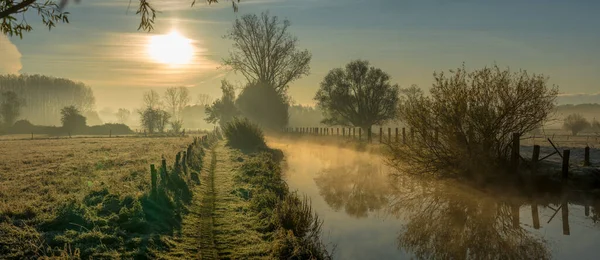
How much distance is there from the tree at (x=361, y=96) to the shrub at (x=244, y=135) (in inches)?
669

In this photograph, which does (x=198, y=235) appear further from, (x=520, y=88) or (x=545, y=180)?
(x=545, y=180)

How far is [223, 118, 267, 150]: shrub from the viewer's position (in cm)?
3422

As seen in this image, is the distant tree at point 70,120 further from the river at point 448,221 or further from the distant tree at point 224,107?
the river at point 448,221

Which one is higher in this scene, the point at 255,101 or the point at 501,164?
the point at 255,101

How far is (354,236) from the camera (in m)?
10.4

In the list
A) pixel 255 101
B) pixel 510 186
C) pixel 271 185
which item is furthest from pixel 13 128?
pixel 510 186

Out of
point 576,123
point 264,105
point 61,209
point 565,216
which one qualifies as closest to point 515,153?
point 565,216

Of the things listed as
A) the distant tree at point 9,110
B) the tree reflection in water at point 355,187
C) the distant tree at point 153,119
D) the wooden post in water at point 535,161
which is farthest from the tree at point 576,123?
the distant tree at point 9,110

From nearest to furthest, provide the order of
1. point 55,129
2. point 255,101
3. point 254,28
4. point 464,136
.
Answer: point 464,136, point 254,28, point 255,101, point 55,129

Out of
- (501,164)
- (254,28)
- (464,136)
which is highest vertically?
(254,28)

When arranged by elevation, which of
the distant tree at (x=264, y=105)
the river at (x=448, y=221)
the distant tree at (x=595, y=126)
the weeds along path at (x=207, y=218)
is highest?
the distant tree at (x=264, y=105)

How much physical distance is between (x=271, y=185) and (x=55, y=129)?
8479 centimetres

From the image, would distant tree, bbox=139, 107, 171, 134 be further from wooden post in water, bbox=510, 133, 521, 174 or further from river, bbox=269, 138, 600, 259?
wooden post in water, bbox=510, 133, 521, 174

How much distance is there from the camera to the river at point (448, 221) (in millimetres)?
9430
